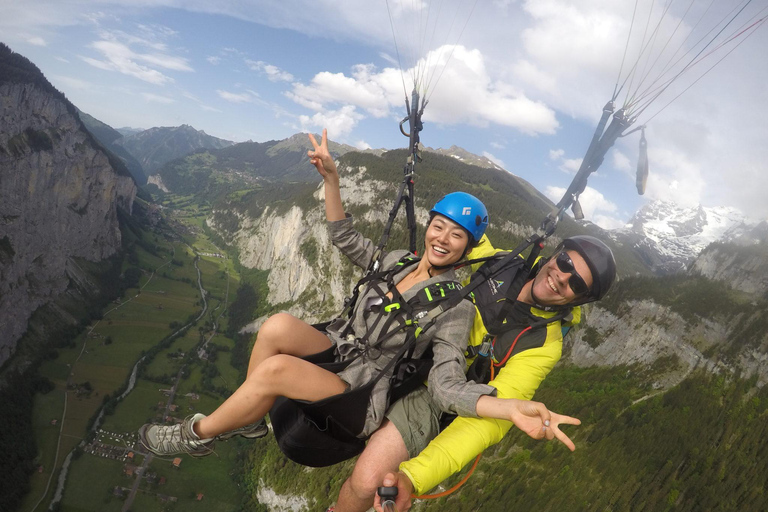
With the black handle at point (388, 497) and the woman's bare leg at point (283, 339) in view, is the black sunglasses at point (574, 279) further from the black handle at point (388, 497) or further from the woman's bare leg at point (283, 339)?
→ the woman's bare leg at point (283, 339)

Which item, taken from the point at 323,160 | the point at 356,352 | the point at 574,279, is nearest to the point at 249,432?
the point at 356,352

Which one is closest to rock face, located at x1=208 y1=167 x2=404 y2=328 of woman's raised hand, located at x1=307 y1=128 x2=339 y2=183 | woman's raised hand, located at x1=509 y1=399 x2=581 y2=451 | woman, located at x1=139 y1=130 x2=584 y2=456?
woman's raised hand, located at x1=307 y1=128 x2=339 y2=183

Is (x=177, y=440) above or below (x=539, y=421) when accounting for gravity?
below

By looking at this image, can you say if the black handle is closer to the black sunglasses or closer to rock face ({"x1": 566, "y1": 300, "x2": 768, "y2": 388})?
the black sunglasses

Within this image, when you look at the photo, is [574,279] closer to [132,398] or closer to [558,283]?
[558,283]

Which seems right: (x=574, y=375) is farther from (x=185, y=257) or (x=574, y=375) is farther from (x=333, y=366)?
(x=185, y=257)

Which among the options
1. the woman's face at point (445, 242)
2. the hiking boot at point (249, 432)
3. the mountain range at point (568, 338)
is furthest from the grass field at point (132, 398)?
the woman's face at point (445, 242)

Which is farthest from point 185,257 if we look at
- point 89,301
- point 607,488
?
point 607,488
